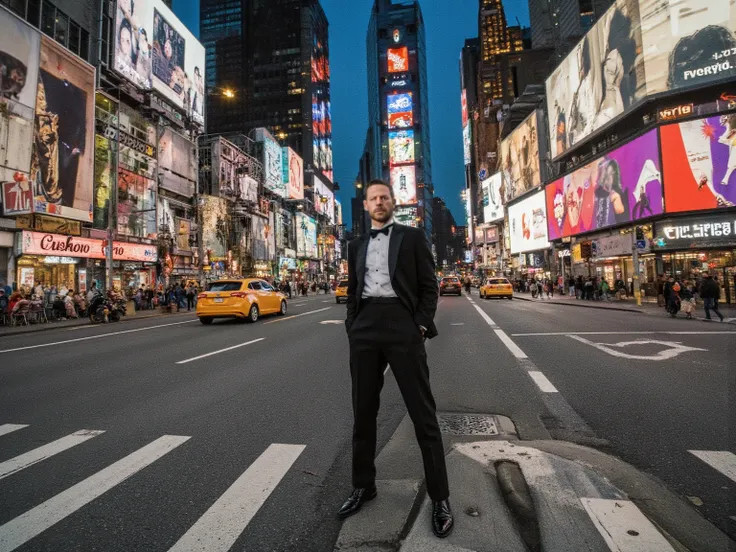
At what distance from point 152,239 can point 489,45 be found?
155m

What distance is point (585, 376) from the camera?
611 centimetres

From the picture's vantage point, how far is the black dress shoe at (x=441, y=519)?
224 centimetres

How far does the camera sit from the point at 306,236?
8256 centimetres

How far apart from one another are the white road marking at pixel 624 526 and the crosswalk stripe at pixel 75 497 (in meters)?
3.14

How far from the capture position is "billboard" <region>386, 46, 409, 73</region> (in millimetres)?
148625

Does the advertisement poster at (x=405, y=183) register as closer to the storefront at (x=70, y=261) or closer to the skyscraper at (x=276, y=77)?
the skyscraper at (x=276, y=77)

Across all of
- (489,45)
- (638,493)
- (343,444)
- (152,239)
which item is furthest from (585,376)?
(489,45)

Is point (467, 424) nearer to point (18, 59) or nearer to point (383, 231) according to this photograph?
point (383, 231)

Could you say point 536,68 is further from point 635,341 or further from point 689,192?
point 635,341

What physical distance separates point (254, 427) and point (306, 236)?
262 feet

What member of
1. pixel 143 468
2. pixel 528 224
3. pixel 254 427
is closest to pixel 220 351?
pixel 254 427

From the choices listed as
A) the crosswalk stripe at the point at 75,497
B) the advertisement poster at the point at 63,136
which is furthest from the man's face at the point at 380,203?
the advertisement poster at the point at 63,136

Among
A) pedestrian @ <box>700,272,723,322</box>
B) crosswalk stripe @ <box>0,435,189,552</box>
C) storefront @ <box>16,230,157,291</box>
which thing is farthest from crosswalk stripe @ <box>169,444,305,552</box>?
storefront @ <box>16,230,157,291</box>

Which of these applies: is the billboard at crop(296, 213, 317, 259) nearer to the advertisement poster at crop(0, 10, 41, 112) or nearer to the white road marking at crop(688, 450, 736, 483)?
the advertisement poster at crop(0, 10, 41, 112)
